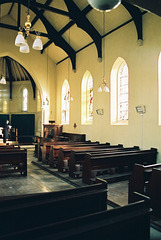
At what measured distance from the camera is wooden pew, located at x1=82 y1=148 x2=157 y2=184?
535cm

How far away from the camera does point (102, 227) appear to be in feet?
5.29

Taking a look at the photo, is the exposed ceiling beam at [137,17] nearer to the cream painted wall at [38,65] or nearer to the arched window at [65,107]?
the arched window at [65,107]

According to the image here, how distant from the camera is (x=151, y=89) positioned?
23.1 feet

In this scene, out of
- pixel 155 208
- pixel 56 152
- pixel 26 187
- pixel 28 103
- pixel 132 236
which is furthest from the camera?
pixel 28 103

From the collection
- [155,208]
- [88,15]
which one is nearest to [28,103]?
[88,15]

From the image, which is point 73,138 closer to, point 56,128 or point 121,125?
point 56,128

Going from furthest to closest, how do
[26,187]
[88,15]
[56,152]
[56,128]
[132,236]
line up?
1. [56,128]
2. [88,15]
3. [56,152]
4. [26,187]
5. [132,236]

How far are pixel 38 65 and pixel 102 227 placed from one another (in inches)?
521

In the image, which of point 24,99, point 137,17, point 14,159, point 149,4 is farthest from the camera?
point 24,99

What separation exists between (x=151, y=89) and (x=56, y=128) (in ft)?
24.0

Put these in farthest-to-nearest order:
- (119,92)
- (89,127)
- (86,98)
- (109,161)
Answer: (86,98), (89,127), (119,92), (109,161)

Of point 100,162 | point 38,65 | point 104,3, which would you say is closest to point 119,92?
point 100,162

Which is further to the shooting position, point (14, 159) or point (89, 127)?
point (89, 127)

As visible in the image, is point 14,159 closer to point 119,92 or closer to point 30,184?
point 30,184
